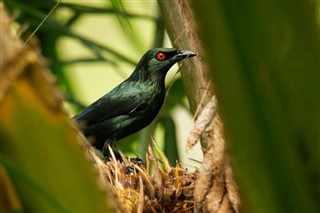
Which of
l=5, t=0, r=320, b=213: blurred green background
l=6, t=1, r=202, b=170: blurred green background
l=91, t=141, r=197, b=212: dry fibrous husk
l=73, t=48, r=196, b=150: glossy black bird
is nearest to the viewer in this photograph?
l=5, t=0, r=320, b=213: blurred green background

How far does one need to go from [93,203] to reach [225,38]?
0.25 meters

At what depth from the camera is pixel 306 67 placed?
3.47ft

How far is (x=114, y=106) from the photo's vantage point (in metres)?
4.60

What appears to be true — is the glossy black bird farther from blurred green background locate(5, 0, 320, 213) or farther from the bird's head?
blurred green background locate(5, 0, 320, 213)

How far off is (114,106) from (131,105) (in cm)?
12

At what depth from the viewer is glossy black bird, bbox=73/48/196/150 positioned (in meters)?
4.45

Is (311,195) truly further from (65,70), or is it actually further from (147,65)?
(65,70)

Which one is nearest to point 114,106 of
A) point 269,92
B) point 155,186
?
point 155,186

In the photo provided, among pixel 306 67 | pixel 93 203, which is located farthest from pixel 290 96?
pixel 93 203

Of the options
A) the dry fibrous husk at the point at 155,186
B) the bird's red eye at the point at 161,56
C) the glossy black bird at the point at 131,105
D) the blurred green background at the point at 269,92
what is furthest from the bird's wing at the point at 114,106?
the blurred green background at the point at 269,92

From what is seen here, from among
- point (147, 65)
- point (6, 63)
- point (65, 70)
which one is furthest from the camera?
point (65, 70)

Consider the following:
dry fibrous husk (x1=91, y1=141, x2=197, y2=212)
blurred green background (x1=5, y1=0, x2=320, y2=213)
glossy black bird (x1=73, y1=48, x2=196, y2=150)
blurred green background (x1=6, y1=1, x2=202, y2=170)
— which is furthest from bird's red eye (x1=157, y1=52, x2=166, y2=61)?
blurred green background (x1=5, y1=0, x2=320, y2=213)

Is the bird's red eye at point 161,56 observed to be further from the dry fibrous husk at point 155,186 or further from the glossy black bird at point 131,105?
the dry fibrous husk at point 155,186

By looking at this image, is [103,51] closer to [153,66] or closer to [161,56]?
[153,66]
